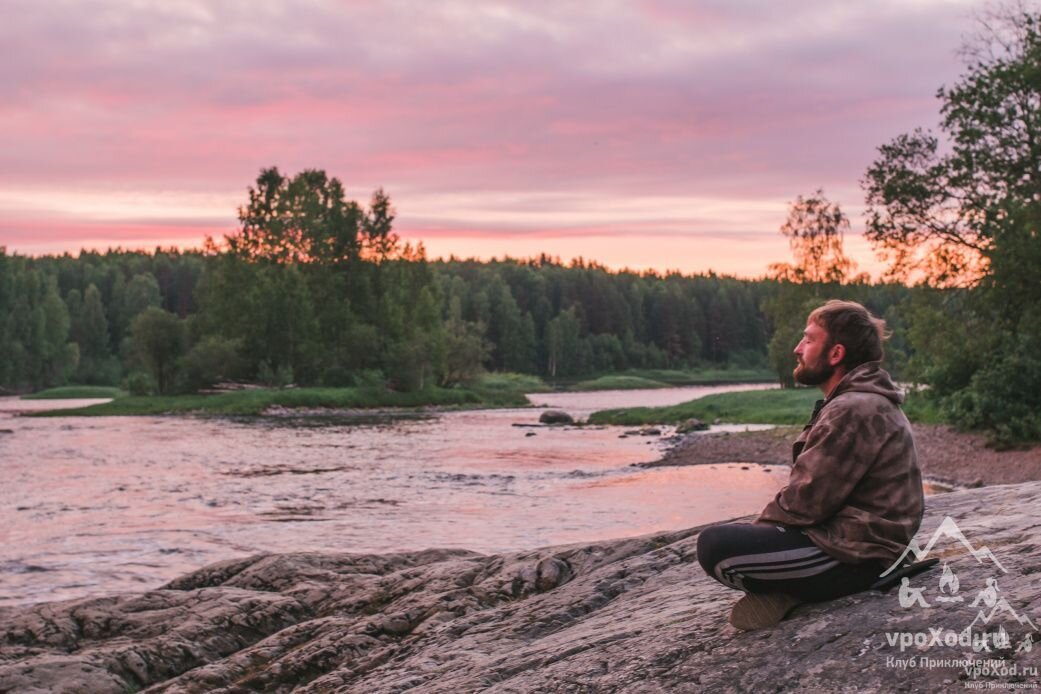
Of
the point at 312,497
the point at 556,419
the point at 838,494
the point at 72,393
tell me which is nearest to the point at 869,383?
the point at 838,494

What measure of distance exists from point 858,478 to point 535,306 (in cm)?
18268

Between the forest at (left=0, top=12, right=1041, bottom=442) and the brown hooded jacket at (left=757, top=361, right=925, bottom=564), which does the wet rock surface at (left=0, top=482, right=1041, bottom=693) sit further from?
the forest at (left=0, top=12, right=1041, bottom=442)

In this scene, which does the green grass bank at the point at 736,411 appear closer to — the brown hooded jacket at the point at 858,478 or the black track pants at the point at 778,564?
the black track pants at the point at 778,564

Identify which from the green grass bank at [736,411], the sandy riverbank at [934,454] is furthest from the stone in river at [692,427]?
the sandy riverbank at [934,454]

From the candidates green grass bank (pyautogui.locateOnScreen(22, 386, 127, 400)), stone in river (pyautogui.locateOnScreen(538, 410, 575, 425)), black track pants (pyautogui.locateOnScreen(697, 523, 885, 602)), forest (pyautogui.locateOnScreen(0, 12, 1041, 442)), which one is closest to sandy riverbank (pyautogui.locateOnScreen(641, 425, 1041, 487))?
forest (pyautogui.locateOnScreen(0, 12, 1041, 442))

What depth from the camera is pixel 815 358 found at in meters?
6.13

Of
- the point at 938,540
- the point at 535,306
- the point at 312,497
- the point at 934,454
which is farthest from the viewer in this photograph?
the point at 535,306

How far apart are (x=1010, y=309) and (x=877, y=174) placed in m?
7.18

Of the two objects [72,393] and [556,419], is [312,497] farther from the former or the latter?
[72,393]

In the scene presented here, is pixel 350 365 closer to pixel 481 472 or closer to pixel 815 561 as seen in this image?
pixel 481 472

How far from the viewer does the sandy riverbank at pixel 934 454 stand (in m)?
28.9

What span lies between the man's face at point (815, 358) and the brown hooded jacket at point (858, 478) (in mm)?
159

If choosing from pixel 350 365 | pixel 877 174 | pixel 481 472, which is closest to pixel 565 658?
pixel 481 472

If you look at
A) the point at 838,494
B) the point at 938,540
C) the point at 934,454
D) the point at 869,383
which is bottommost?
the point at 934,454
